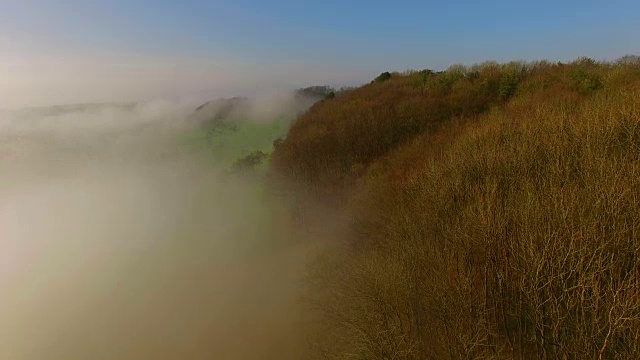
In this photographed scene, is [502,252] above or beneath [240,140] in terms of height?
beneath

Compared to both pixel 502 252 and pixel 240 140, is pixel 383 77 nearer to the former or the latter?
pixel 240 140

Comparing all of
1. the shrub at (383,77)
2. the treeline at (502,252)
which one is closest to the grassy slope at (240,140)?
the shrub at (383,77)

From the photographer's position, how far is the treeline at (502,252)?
323 inches

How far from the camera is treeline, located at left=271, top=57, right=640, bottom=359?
8203 millimetres

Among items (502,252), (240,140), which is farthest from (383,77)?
(502,252)

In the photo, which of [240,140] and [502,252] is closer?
[502,252]

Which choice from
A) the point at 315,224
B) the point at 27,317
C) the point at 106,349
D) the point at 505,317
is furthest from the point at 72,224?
the point at 505,317

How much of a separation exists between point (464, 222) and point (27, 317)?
3667 cm

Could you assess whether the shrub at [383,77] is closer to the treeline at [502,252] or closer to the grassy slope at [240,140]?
the grassy slope at [240,140]

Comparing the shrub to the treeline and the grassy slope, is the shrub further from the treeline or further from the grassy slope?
the treeline

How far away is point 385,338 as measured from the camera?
11.3 meters

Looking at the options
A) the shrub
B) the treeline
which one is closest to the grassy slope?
the shrub

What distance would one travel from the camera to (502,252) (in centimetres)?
1056

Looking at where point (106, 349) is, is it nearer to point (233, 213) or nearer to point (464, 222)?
point (233, 213)
